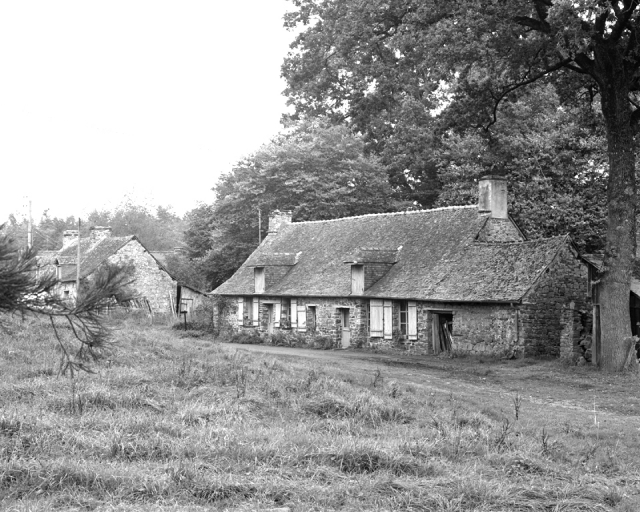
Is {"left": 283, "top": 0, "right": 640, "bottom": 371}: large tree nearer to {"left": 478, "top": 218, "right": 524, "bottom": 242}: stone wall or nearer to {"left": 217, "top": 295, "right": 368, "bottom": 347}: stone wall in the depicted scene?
{"left": 478, "top": 218, "right": 524, "bottom": 242}: stone wall

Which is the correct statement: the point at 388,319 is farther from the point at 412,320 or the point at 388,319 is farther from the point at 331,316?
the point at 331,316

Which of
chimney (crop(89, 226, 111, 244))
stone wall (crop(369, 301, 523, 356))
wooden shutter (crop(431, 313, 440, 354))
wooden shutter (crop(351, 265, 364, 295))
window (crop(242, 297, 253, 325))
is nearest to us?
stone wall (crop(369, 301, 523, 356))

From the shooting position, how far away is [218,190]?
55250mm

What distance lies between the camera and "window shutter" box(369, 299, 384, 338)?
31.3 m

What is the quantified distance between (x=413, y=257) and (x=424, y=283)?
2670 millimetres

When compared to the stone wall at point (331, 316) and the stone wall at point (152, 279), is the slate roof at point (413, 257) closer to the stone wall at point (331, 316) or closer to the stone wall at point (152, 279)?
the stone wall at point (331, 316)

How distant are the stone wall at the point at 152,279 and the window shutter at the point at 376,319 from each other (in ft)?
60.4

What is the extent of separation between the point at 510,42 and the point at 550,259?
7.96 metres

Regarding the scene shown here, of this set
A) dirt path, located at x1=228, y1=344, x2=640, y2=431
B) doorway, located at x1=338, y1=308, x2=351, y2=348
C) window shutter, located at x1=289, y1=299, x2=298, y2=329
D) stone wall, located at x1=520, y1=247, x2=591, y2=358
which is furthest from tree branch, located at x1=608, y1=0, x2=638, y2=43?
window shutter, located at x1=289, y1=299, x2=298, y2=329

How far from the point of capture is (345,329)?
33.1 metres

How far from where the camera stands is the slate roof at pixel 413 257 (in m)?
26.6

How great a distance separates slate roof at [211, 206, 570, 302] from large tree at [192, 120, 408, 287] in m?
4.94

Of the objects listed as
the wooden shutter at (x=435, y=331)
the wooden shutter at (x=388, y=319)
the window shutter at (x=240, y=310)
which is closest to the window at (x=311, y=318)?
the wooden shutter at (x=388, y=319)

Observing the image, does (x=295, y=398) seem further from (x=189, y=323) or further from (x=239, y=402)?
(x=189, y=323)
